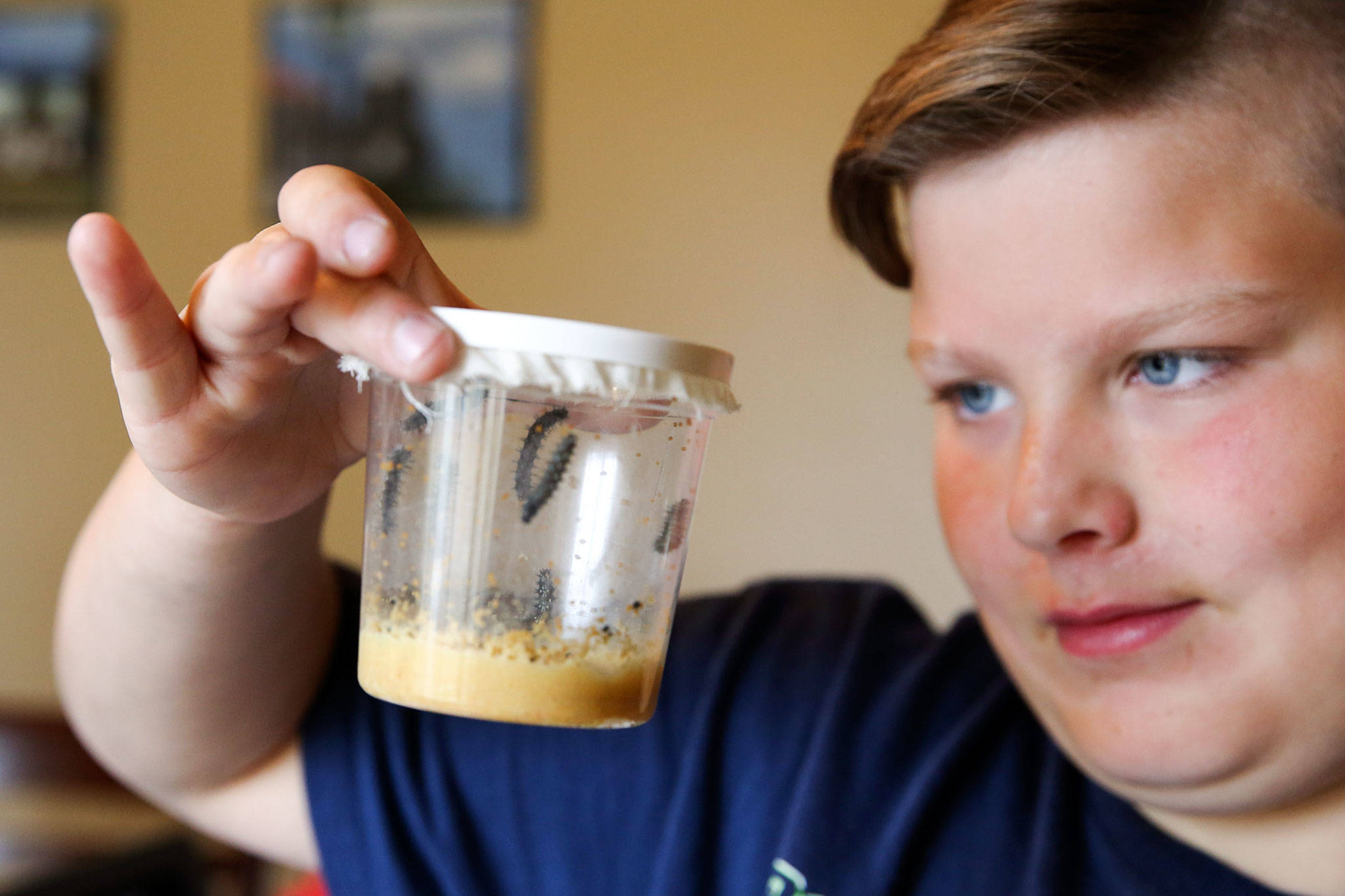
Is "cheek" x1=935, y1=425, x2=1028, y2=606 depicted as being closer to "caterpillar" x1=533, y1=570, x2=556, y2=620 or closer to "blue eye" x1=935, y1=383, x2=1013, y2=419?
"blue eye" x1=935, y1=383, x2=1013, y2=419

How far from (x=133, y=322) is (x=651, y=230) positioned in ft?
6.71

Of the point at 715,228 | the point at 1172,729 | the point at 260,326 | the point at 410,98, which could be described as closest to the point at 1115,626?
the point at 1172,729

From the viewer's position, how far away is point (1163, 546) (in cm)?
71

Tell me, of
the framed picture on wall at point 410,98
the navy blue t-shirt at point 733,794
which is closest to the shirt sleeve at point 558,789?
the navy blue t-shirt at point 733,794

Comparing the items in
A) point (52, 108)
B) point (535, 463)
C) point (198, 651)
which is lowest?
point (198, 651)

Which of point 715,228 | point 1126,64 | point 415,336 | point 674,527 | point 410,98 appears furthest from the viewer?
point 410,98

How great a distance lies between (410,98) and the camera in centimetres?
263

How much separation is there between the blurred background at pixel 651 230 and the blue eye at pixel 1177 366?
1546 millimetres

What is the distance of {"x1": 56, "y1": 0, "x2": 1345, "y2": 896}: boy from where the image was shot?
0.66 meters

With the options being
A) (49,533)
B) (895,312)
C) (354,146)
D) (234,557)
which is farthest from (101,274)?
(49,533)

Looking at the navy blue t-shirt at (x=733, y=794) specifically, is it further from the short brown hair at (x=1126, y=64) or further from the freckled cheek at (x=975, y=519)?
the short brown hair at (x=1126, y=64)

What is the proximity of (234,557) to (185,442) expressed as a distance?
0.20 m

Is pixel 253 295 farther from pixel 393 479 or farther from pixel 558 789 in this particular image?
pixel 558 789

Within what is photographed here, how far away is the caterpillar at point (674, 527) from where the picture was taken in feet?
1.99
